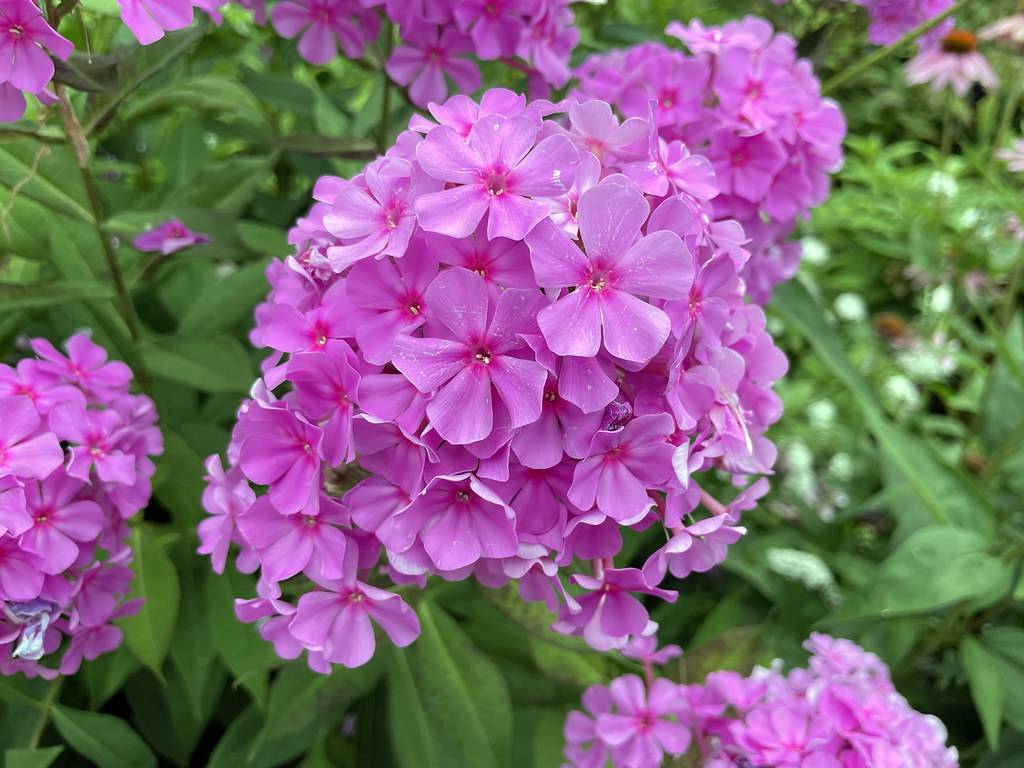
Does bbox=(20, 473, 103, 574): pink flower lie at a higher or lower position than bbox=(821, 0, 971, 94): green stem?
lower

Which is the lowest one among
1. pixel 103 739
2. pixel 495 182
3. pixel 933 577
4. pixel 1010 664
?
pixel 103 739

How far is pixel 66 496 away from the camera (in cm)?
96

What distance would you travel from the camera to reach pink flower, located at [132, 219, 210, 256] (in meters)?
1.26

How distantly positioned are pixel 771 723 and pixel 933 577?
19.8 inches

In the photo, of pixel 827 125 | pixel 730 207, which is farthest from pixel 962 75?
pixel 730 207

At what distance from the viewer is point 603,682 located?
1382 millimetres

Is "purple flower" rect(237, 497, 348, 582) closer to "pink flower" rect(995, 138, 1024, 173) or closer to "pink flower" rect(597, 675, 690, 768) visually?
"pink flower" rect(597, 675, 690, 768)

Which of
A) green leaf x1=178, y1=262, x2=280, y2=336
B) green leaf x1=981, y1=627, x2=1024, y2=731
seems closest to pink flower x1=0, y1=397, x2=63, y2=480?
green leaf x1=178, y1=262, x2=280, y2=336

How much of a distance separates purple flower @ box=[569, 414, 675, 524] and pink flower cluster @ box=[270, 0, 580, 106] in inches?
30.0

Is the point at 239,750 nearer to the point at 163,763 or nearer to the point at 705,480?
the point at 163,763

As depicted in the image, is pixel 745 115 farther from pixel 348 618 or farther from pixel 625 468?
pixel 348 618

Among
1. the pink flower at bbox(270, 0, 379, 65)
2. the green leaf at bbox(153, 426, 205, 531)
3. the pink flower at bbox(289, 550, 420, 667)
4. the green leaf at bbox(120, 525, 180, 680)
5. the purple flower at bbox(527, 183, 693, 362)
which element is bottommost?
the green leaf at bbox(120, 525, 180, 680)

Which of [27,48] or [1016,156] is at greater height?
[27,48]

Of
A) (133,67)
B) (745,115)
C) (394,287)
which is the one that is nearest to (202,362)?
(133,67)
